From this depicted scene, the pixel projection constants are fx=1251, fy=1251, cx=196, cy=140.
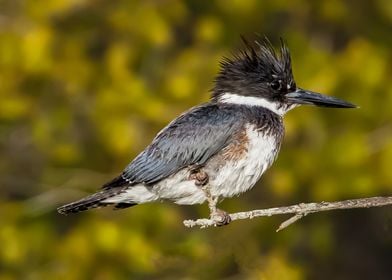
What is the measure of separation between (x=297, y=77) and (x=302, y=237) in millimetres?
1051

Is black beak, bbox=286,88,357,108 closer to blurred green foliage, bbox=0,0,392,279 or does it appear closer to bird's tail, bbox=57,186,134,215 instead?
bird's tail, bbox=57,186,134,215

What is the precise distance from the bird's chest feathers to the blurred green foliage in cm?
211

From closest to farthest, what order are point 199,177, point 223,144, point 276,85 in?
point 199,177, point 223,144, point 276,85

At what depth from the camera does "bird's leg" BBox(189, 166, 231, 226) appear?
12.3 ft

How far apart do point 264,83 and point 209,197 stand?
2.56ft

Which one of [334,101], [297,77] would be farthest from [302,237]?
[334,101]

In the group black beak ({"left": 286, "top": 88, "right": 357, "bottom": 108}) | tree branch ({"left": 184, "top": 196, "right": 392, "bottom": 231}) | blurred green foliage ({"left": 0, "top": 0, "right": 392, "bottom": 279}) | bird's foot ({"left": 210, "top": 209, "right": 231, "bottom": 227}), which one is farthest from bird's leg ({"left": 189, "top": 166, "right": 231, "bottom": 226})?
blurred green foliage ({"left": 0, "top": 0, "right": 392, "bottom": 279})

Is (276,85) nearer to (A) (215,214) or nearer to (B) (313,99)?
(B) (313,99)

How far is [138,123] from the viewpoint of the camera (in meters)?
6.68

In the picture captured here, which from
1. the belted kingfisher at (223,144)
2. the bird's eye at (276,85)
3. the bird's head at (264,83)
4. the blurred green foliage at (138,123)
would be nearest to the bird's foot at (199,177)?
the belted kingfisher at (223,144)

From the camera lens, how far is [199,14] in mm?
7371

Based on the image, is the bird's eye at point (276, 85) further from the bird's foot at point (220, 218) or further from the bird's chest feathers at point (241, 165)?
the bird's foot at point (220, 218)

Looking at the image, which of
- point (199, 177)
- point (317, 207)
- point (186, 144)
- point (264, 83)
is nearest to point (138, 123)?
point (264, 83)

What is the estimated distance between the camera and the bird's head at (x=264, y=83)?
444 cm
